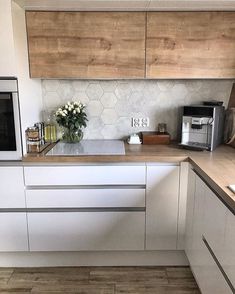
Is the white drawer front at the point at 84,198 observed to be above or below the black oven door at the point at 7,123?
below

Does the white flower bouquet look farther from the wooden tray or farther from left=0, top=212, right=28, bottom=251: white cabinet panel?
left=0, top=212, right=28, bottom=251: white cabinet panel

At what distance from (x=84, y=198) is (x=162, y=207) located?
0.59 m

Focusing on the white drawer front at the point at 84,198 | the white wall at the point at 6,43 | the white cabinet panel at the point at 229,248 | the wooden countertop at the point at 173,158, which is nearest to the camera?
the white cabinet panel at the point at 229,248

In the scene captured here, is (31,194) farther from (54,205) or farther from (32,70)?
(32,70)

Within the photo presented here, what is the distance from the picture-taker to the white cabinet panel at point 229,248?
1.28 metres

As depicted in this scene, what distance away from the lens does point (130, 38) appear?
2.15 m

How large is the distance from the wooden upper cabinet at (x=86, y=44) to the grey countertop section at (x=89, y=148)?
1.86ft

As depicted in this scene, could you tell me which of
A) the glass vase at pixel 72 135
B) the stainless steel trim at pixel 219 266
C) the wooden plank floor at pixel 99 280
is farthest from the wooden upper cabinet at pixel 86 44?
the wooden plank floor at pixel 99 280

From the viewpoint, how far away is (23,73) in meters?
2.05

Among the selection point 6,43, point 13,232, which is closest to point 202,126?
point 6,43

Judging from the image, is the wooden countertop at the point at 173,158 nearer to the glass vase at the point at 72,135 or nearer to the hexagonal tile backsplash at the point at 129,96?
the glass vase at the point at 72,135

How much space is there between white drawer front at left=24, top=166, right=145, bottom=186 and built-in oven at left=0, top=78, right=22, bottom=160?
165mm

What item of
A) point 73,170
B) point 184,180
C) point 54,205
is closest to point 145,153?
point 184,180

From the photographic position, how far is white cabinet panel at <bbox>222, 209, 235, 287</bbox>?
1.28 m
